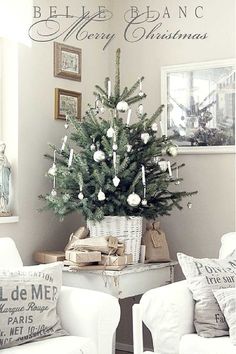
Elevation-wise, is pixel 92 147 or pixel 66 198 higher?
pixel 92 147

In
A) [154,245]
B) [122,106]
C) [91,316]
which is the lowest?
[91,316]

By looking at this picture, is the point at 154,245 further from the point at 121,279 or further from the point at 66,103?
the point at 66,103

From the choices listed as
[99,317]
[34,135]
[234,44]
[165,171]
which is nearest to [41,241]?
[34,135]

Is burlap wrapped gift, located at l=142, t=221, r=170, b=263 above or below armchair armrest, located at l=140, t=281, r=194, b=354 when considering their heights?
above

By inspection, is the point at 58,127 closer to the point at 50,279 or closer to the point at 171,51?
the point at 171,51

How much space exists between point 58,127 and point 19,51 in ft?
1.77

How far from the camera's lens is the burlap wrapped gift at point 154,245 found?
3580mm

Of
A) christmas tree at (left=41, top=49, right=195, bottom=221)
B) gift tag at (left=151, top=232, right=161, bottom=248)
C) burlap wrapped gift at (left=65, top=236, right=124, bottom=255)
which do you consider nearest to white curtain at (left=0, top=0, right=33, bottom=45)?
christmas tree at (left=41, top=49, right=195, bottom=221)

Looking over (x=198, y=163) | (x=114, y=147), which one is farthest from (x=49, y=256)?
(x=198, y=163)

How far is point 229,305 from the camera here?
282 cm

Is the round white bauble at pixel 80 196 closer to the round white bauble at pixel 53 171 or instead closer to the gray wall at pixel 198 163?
the round white bauble at pixel 53 171

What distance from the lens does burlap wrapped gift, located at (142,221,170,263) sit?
3.58 m

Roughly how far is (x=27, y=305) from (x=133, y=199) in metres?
0.88

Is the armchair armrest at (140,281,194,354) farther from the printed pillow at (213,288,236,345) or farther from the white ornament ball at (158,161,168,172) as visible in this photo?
the white ornament ball at (158,161,168,172)
